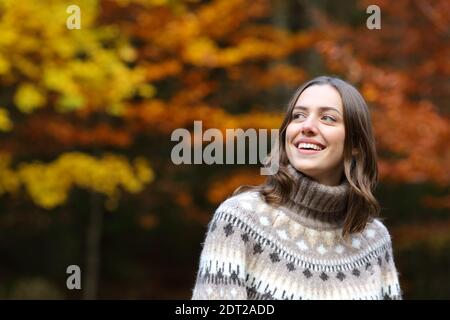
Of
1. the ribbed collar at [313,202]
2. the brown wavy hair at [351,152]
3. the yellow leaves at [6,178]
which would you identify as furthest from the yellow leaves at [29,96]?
the ribbed collar at [313,202]

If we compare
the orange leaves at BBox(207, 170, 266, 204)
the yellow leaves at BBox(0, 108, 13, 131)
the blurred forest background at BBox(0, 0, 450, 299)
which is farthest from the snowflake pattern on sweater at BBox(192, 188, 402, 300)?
the orange leaves at BBox(207, 170, 266, 204)

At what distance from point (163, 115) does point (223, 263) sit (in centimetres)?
594

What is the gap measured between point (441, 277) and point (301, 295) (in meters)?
8.80

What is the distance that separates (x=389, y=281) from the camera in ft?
8.57

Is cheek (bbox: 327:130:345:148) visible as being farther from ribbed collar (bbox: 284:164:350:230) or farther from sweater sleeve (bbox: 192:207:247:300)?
sweater sleeve (bbox: 192:207:247:300)

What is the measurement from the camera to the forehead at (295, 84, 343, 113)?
2.46 m

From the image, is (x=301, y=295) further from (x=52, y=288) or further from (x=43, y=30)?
(x=52, y=288)

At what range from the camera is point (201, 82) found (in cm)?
838

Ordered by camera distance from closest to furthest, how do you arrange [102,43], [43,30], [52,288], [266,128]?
[43,30]
[102,43]
[266,128]
[52,288]

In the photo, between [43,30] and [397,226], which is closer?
[43,30]

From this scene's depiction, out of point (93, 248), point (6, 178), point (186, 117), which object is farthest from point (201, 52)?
point (93, 248)

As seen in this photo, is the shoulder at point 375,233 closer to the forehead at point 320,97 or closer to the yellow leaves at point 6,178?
the forehead at point 320,97

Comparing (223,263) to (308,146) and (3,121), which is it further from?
(3,121)
